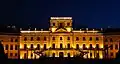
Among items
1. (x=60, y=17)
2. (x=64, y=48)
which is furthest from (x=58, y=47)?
(x=60, y=17)

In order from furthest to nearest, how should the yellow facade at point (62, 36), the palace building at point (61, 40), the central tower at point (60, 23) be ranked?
the central tower at point (60, 23)
the yellow facade at point (62, 36)
the palace building at point (61, 40)

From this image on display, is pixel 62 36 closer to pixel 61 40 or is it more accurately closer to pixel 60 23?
pixel 61 40

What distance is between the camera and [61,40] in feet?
292

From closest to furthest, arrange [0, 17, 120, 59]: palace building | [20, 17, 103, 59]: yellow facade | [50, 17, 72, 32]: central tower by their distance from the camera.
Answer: [0, 17, 120, 59]: palace building
[20, 17, 103, 59]: yellow facade
[50, 17, 72, 32]: central tower

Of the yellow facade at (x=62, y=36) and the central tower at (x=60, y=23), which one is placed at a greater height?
the central tower at (x=60, y=23)

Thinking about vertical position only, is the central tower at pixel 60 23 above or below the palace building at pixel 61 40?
above

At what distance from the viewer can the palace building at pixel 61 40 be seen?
8819 cm

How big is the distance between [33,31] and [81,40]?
11.5 meters

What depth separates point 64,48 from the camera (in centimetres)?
8750

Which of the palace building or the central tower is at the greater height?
the central tower

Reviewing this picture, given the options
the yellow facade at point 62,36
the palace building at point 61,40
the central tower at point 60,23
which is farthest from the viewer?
the central tower at point 60,23

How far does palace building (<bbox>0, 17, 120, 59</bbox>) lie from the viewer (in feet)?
289

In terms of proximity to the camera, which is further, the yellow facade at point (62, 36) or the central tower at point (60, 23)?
the central tower at point (60, 23)

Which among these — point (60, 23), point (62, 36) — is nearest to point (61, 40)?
point (62, 36)
